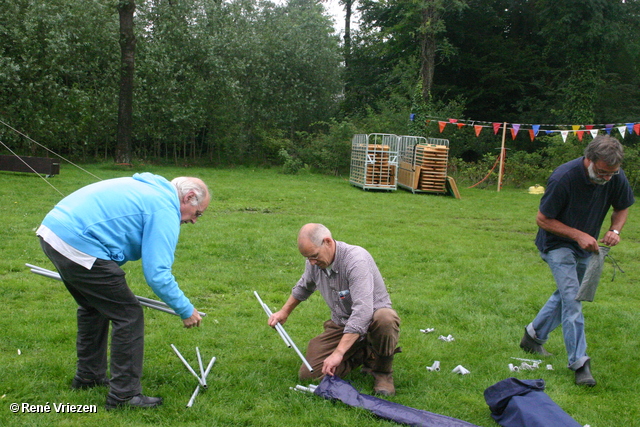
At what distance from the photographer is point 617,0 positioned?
24.8m

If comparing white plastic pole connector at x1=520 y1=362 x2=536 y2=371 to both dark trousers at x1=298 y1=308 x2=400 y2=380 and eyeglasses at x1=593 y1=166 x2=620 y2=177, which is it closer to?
dark trousers at x1=298 y1=308 x2=400 y2=380

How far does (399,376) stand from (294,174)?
18.0 meters

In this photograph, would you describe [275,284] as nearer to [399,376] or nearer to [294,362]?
[294,362]

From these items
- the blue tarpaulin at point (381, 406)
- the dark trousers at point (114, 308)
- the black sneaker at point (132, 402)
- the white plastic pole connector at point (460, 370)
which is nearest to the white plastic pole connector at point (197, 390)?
the black sneaker at point (132, 402)

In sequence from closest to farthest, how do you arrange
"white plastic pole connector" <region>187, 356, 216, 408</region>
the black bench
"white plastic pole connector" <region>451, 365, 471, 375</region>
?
"white plastic pole connector" <region>187, 356, 216, 408</region> < "white plastic pole connector" <region>451, 365, 471, 375</region> < the black bench

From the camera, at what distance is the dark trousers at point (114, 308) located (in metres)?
3.31

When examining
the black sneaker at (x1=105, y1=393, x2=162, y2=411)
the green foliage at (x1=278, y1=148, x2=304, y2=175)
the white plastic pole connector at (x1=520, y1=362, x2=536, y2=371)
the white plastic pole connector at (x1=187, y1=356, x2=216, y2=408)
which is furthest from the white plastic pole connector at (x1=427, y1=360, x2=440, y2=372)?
the green foliage at (x1=278, y1=148, x2=304, y2=175)

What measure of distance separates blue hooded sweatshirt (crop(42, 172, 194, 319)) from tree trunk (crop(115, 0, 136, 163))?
1773 cm

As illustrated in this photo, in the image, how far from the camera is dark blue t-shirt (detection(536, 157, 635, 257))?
4438mm

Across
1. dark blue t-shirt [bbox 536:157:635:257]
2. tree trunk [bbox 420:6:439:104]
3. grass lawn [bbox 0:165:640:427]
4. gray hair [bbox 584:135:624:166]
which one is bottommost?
grass lawn [bbox 0:165:640:427]

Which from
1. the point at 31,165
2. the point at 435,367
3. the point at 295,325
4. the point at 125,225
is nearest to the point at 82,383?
the point at 125,225

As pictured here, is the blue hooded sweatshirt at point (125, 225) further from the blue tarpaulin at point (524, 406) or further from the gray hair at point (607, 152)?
the gray hair at point (607, 152)

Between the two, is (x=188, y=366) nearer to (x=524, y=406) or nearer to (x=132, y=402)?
(x=132, y=402)

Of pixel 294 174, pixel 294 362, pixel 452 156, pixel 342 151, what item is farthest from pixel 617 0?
pixel 294 362
